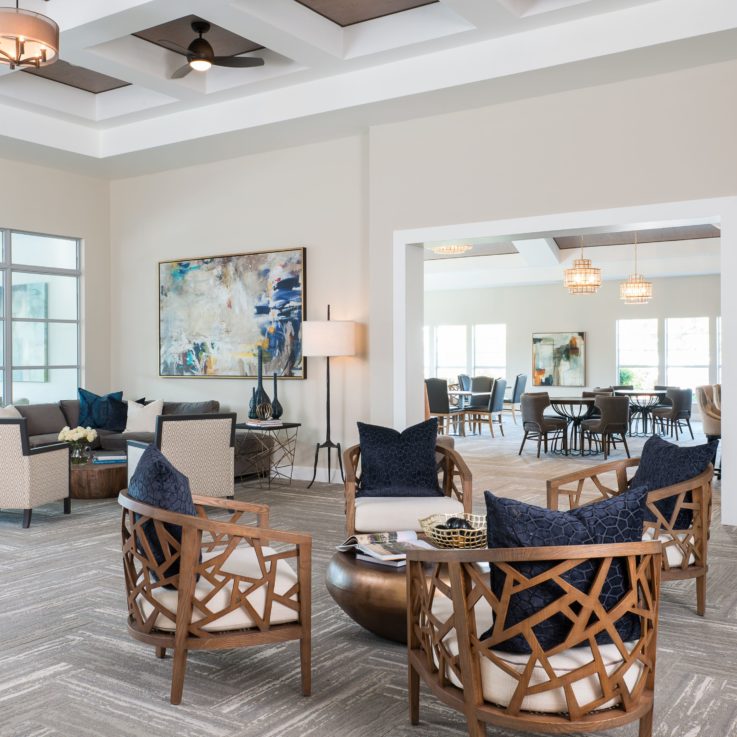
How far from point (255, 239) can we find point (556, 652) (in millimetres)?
6955

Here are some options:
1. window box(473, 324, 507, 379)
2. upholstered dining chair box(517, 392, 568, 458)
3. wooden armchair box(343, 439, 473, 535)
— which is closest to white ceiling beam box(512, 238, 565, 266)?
window box(473, 324, 507, 379)

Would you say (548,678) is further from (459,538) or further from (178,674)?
(178,674)

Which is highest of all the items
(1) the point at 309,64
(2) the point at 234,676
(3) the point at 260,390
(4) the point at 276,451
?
(1) the point at 309,64

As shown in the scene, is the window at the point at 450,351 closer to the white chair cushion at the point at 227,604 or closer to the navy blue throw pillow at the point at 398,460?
the navy blue throw pillow at the point at 398,460

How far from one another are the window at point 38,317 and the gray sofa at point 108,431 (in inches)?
17.8

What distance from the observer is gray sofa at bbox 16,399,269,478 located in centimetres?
798

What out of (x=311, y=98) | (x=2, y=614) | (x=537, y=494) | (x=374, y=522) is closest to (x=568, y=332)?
(x=537, y=494)

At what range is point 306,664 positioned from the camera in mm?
3014

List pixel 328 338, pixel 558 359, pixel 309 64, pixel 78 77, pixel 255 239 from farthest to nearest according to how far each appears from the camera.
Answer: pixel 558 359 < pixel 255 239 < pixel 78 77 < pixel 328 338 < pixel 309 64

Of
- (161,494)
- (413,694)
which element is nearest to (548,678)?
(413,694)

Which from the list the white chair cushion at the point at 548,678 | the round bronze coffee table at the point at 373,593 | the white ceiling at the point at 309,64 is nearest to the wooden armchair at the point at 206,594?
the round bronze coffee table at the point at 373,593

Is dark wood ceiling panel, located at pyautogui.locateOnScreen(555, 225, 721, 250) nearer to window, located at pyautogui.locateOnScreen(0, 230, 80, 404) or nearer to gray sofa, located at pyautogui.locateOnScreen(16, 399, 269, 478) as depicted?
gray sofa, located at pyautogui.locateOnScreen(16, 399, 269, 478)

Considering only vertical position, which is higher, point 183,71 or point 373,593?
point 183,71

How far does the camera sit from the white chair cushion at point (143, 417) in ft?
27.6
